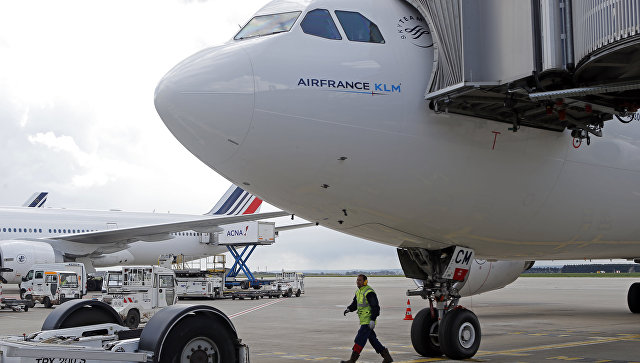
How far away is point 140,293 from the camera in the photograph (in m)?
16.3

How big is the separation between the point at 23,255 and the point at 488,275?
704 inches

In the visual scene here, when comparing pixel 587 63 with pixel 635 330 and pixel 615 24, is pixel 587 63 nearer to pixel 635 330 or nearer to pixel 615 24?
pixel 615 24

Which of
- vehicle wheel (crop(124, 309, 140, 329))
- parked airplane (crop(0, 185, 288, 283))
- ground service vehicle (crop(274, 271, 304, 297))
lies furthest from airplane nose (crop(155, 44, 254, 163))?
ground service vehicle (crop(274, 271, 304, 297))

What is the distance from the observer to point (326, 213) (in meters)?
7.71

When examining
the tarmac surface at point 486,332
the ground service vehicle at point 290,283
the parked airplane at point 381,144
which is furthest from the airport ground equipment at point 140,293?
the ground service vehicle at point 290,283

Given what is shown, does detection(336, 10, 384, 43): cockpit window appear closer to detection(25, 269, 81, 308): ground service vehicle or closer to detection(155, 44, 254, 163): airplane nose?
detection(155, 44, 254, 163): airplane nose

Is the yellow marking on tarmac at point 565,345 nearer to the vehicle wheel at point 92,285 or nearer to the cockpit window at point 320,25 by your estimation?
the cockpit window at point 320,25

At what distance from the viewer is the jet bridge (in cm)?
→ 613

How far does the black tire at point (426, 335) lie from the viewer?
9.00 meters

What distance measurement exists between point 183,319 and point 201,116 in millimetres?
1947

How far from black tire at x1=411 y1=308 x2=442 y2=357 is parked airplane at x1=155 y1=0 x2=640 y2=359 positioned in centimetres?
31

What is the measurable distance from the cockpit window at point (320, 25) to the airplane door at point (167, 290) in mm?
11441

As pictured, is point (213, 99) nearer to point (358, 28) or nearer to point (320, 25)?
point (320, 25)

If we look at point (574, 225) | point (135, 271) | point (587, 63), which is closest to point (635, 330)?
point (574, 225)
